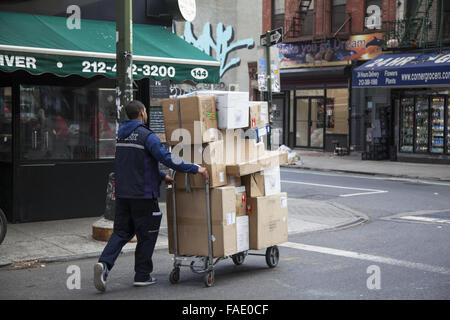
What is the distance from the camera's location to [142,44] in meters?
11.0

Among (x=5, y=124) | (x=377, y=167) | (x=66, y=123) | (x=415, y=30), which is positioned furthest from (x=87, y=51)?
(x=415, y=30)

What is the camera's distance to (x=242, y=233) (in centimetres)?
711

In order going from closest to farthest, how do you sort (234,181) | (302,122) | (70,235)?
(234,181)
(70,235)
(302,122)

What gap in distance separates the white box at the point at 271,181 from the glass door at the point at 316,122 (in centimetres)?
2247

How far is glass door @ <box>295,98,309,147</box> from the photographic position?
3042 centimetres

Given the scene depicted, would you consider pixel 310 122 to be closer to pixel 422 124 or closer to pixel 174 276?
pixel 422 124

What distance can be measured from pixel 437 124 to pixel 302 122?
8388 millimetres

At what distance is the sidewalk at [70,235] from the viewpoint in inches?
324

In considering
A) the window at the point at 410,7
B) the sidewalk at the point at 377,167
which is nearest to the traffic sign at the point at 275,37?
the sidewalk at the point at 377,167

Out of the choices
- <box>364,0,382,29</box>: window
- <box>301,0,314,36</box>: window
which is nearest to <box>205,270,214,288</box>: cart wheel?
<box>364,0,382,29</box>: window

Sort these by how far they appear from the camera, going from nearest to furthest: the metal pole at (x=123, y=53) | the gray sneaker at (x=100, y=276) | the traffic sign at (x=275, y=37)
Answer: the gray sneaker at (x=100, y=276) → the metal pole at (x=123, y=53) → the traffic sign at (x=275, y=37)

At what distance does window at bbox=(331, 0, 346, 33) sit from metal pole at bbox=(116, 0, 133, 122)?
20983 mm

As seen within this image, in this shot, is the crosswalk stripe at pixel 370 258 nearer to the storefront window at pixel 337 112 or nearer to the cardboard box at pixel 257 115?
the cardboard box at pixel 257 115
